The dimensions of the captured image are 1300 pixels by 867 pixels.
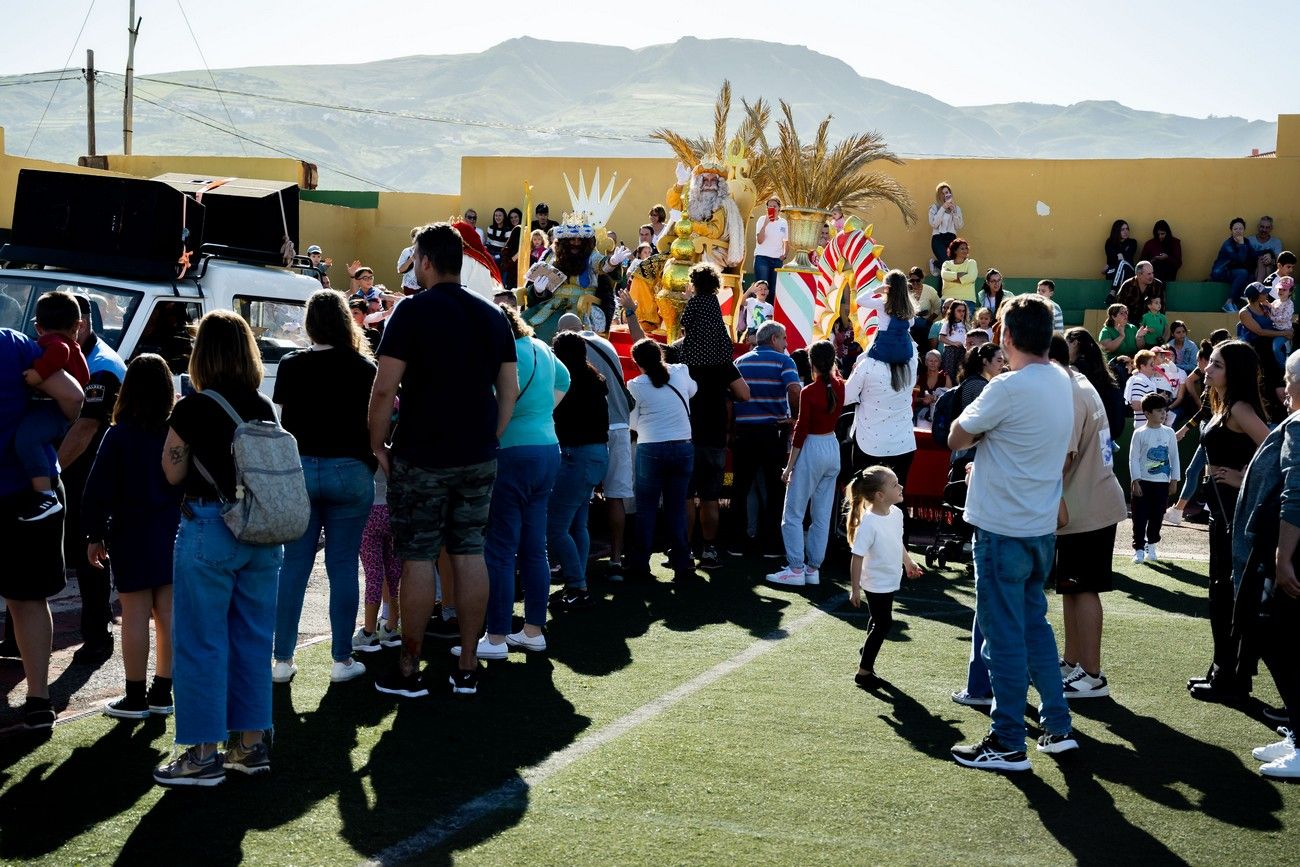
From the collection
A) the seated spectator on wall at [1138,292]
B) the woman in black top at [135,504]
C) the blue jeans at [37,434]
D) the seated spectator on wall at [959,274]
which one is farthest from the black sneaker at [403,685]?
the seated spectator on wall at [959,274]

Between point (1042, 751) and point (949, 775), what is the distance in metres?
0.57

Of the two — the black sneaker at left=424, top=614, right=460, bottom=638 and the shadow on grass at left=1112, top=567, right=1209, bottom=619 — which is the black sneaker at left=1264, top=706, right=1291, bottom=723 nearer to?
the shadow on grass at left=1112, top=567, right=1209, bottom=619

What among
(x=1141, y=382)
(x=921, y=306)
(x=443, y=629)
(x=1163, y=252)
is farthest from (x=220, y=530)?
(x=1163, y=252)

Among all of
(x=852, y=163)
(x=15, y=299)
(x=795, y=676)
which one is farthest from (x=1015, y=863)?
(x=852, y=163)

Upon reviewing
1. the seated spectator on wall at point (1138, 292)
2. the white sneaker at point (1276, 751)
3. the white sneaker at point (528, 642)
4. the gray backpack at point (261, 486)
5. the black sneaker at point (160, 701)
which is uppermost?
the seated spectator on wall at point (1138, 292)

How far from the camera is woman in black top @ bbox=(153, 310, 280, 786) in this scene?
4930mm

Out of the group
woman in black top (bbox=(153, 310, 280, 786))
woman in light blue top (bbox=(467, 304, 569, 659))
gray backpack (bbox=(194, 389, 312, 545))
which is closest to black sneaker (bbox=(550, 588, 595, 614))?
woman in light blue top (bbox=(467, 304, 569, 659))

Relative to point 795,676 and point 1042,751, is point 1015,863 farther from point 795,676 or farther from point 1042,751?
point 795,676

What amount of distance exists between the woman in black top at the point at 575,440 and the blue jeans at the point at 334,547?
6.28ft

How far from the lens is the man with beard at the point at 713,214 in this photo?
1494 cm

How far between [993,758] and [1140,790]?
548mm

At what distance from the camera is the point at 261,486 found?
16.1 feet

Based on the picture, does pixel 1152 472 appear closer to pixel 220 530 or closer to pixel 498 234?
pixel 220 530

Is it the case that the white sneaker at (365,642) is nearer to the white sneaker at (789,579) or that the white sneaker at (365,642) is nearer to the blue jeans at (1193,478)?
the white sneaker at (789,579)
